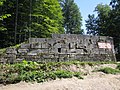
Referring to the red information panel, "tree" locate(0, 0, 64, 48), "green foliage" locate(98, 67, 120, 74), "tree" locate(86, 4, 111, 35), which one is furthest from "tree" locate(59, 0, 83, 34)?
"green foliage" locate(98, 67, 120, 74)

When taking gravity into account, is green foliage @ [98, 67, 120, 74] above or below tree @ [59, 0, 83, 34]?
below

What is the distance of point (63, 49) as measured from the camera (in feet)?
36.1

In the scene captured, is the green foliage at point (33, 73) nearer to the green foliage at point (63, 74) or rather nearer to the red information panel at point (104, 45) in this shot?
the green foliage at point (63, 74)

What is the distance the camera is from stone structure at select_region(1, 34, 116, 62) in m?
10.4

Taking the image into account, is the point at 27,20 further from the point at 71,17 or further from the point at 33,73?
the point at 71,17

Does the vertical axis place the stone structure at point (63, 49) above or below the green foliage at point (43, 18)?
below

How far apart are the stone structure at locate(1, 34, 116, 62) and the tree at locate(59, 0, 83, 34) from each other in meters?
34.2

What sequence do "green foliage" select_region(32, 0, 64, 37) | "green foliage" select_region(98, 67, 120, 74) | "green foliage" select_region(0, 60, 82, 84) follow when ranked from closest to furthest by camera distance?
"green foliage" select_region(0, 60, 82, 84) < "green foliage" select_region(98, 67, 120, 74) < "green foliage" select_region(32, 0, 64, 37)

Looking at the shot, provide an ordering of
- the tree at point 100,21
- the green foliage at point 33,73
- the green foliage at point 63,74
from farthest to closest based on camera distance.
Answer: the tree at point 100,21
the green foliage at point 63,74
the green foliage at point 33,73

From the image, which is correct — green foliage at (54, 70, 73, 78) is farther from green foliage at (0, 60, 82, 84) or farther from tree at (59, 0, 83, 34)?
tree at (59, 0, 83, 34)

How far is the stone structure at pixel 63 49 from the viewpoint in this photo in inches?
409

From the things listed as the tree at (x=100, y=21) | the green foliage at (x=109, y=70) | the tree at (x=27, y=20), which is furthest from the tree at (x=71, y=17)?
the green foliage at (x=109, y=70)

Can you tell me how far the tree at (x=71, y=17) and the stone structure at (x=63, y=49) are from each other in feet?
112

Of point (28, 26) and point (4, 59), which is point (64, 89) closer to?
point (4, 59)
